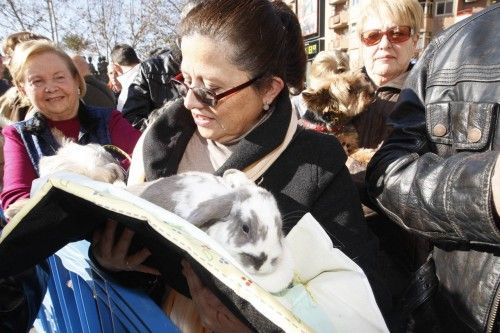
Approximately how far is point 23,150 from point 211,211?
181 cm

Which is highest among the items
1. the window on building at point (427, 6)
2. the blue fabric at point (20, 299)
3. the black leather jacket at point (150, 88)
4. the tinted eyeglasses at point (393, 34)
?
the tinted eyeglasses at point (393, 34)

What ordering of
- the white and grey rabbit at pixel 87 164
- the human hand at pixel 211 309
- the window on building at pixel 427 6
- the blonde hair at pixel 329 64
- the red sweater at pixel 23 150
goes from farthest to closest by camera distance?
the window on building at pixel 427 6, the blonde hair at pixel 329 64, the red sweater at pixel 23 150, the white and grey rabbit at pixel 87 164, the human hand at pixel 211 309

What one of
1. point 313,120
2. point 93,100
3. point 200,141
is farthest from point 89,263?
point 93,100

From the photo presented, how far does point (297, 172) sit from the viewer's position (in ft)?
4.43

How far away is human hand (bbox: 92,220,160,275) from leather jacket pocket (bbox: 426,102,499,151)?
91 centimetres

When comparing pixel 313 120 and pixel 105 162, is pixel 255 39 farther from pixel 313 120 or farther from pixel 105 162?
pixel 313 120

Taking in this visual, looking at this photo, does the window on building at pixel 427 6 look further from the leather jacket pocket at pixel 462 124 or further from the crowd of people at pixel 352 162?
the leather jacket pocket at pixel 462 124

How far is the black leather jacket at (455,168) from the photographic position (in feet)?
3.06

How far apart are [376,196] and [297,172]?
0.27 meters

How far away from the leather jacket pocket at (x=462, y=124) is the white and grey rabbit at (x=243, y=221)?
0.57 meters

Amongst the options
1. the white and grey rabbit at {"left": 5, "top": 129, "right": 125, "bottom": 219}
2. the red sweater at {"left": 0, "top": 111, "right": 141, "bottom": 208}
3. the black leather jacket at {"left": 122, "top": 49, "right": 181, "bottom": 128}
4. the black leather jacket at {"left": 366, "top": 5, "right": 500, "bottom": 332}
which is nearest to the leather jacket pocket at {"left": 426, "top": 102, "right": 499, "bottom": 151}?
the black leather jacket at {"left": 366, "top": 5, "right": 500, "bottom": 332}

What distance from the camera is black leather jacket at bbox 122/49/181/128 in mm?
3855

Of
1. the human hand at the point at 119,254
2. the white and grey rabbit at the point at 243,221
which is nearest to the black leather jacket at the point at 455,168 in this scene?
the white and grey rabbit at the point at 243,221

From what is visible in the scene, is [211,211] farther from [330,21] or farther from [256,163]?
[330,21]
